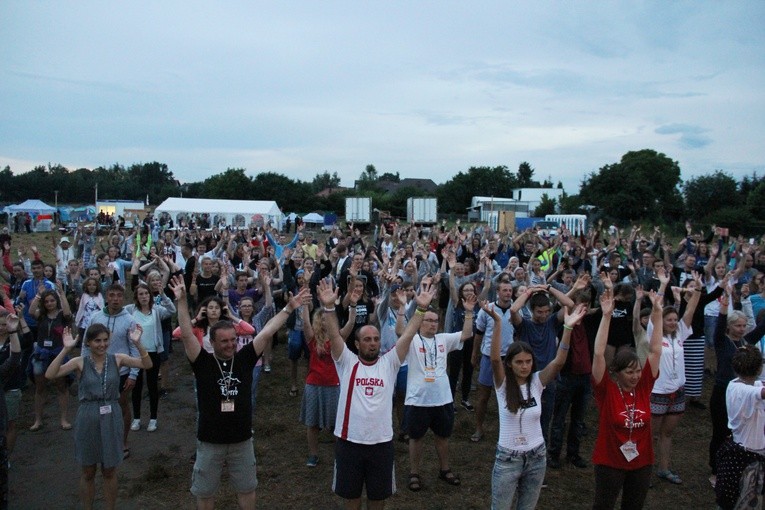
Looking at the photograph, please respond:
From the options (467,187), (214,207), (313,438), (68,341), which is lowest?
(313,438)

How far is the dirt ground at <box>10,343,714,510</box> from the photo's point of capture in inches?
209

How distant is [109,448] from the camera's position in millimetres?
4535

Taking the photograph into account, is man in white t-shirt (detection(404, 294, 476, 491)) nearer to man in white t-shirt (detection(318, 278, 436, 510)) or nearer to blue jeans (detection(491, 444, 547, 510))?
man in white t-shirt (detection(318, 278, 436, 510))

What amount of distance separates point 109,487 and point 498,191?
248ft

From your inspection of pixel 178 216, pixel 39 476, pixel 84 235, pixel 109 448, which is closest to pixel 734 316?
pixel 109 448

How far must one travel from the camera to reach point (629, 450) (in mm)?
3857

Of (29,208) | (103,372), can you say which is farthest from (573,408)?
(29,208)

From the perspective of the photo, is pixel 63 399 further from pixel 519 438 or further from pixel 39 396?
pixel 519 438

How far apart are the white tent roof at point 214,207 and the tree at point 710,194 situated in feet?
113

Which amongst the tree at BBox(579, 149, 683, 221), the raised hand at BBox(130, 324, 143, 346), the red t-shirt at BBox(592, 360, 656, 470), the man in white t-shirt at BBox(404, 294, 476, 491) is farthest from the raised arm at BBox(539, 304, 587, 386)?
the tree at BBox(579, 149, 683, 221)

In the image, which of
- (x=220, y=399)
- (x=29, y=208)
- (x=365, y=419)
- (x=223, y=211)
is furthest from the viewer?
(x=29, y=208)

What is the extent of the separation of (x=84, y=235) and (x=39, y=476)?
9.73 meters

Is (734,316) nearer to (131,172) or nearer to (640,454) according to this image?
(640,454)

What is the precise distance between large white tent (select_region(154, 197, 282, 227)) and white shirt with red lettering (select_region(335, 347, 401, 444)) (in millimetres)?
35912
